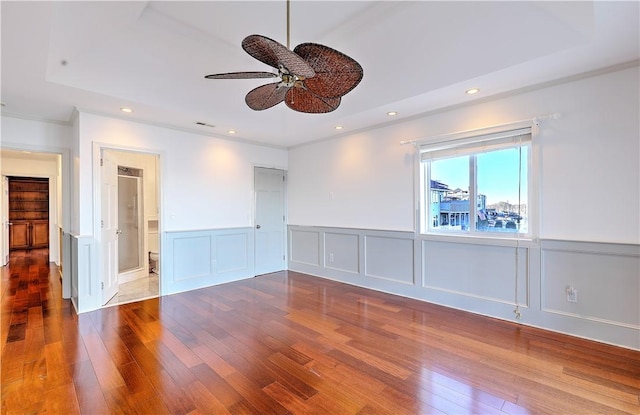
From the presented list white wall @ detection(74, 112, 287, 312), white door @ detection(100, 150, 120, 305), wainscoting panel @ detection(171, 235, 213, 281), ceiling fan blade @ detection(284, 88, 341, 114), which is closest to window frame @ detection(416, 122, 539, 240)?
ceiling fan blade @ detection(284, 88, 341, 114)

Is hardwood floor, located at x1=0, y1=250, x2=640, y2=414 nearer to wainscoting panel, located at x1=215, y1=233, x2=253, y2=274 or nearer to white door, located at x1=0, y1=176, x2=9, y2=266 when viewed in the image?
wainscoting panel, located at x1=215, y1=233, x2=253, y2=274

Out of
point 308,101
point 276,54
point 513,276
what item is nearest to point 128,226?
point 308,101

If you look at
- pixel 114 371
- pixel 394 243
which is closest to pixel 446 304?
pixel 394 243

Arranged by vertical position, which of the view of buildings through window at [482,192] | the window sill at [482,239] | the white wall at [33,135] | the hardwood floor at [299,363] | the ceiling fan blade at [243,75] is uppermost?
the white wall at [33,135]

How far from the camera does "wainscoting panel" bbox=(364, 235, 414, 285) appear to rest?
13.4 feet

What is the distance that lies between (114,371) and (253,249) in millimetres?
3124

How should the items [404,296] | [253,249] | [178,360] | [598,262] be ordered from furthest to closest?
[253,249]
[404,296]
[598,262]
[178,360]

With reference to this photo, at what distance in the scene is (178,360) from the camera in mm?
2398

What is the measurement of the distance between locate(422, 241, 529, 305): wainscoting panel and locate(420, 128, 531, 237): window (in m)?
0.21

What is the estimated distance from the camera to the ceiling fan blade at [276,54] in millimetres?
1470

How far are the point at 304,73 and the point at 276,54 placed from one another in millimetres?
177

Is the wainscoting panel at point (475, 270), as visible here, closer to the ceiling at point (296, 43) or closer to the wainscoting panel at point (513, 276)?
the wainscoting panel at point (513, 276)

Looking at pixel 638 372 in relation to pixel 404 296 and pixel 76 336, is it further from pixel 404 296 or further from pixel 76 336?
pixel 76 336

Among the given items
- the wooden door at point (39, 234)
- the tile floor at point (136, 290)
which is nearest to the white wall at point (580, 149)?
the tile floor at point (136, 290)
